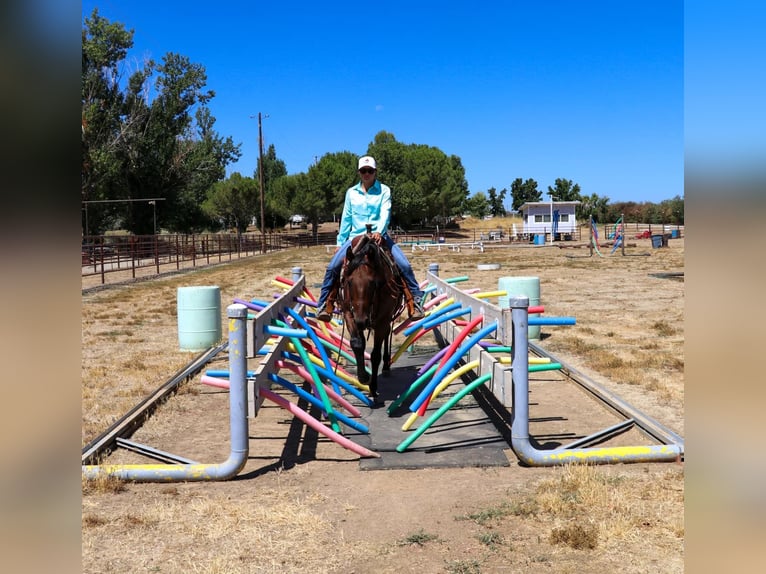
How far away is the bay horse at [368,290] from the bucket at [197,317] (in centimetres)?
416

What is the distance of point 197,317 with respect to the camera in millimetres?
10008

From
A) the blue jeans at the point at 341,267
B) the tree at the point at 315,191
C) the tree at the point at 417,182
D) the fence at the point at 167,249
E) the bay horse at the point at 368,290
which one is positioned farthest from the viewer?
the tree at the point at 417,182

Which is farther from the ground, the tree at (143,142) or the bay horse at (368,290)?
the tree at (143,142)

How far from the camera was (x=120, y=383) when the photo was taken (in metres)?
7.95

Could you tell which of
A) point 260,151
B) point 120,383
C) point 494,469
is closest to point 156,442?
point 120,383

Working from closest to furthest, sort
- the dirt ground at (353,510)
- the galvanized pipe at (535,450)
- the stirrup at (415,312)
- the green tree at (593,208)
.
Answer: the dirt ground at (353,510) → the galvanized pipe at (535,450) → the stirrup at (415,312) → the green tree at (593,208)

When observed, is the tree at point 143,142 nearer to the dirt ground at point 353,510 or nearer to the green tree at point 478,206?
the dirt ground at point 353,510

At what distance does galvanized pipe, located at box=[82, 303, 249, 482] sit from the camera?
4746 mm

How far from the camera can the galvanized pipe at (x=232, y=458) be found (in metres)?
4.75

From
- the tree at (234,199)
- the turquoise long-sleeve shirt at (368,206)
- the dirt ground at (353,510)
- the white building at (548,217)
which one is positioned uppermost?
the tree at (234,199)

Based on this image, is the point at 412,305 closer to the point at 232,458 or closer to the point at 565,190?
the point at 232,458

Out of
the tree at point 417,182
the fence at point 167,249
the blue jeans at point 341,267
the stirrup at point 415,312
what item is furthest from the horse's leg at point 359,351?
the tree at point 417,182

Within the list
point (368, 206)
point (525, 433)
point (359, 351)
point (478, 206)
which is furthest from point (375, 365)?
point (478, 206)
